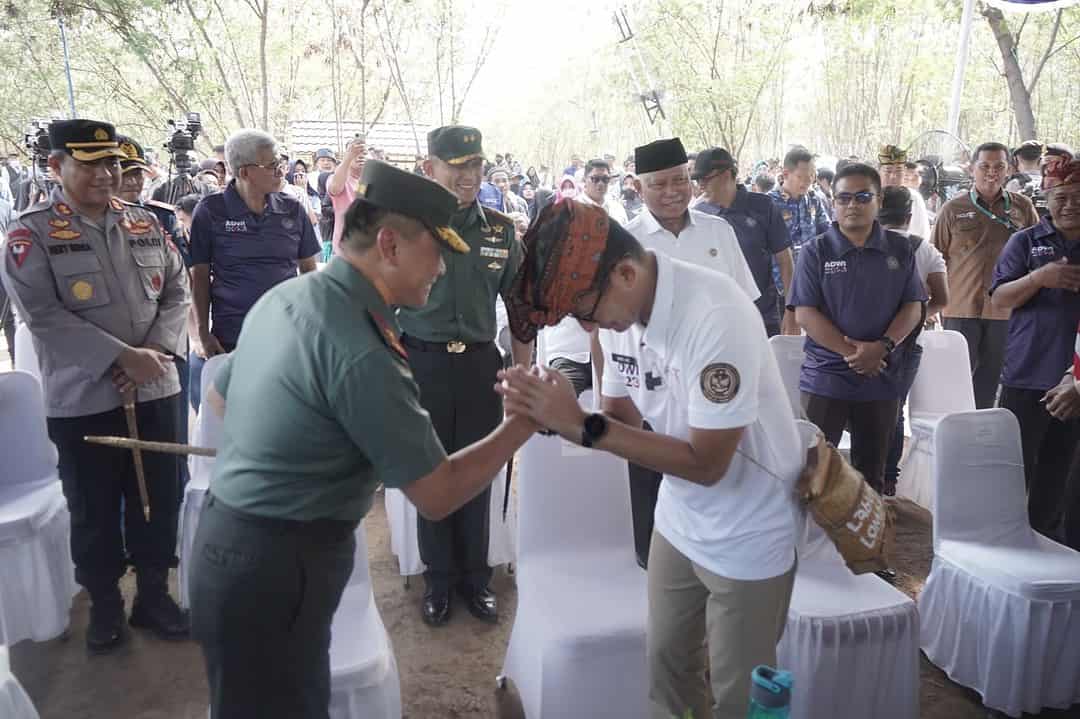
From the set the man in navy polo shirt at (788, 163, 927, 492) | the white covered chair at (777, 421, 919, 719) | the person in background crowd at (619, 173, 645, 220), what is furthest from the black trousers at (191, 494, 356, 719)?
the person in background crowd at (619, 173, 645, 220)

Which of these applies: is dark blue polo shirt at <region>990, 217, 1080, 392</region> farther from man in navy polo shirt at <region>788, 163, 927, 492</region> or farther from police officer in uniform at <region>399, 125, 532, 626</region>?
police officer in uniform at <region>399, 125, 532, 626</region>

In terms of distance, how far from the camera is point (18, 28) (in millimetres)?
14820

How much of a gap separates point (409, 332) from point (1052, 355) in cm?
269

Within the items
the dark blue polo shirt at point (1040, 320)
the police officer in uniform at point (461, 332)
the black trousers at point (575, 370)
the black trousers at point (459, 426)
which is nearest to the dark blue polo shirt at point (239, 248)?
the police officer in uniform at point (461, 332)

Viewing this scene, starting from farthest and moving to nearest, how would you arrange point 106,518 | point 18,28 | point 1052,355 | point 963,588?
point 18,28 → point 1052,355 → point 106,518 → point 963,588

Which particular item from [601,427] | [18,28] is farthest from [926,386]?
[18,28]

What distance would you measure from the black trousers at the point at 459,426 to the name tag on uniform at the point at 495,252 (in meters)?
0.36

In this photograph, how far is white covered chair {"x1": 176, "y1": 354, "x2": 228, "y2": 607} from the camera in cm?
297

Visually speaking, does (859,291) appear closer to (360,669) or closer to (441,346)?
(441,346)

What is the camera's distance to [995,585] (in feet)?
8.33

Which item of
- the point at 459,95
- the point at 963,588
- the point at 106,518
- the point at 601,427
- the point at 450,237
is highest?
the point at 459,95

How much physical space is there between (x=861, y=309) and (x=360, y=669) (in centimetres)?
246

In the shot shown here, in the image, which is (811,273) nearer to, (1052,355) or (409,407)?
(1052,355)

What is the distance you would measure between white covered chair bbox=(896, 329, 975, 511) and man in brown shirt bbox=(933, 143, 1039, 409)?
60cm
